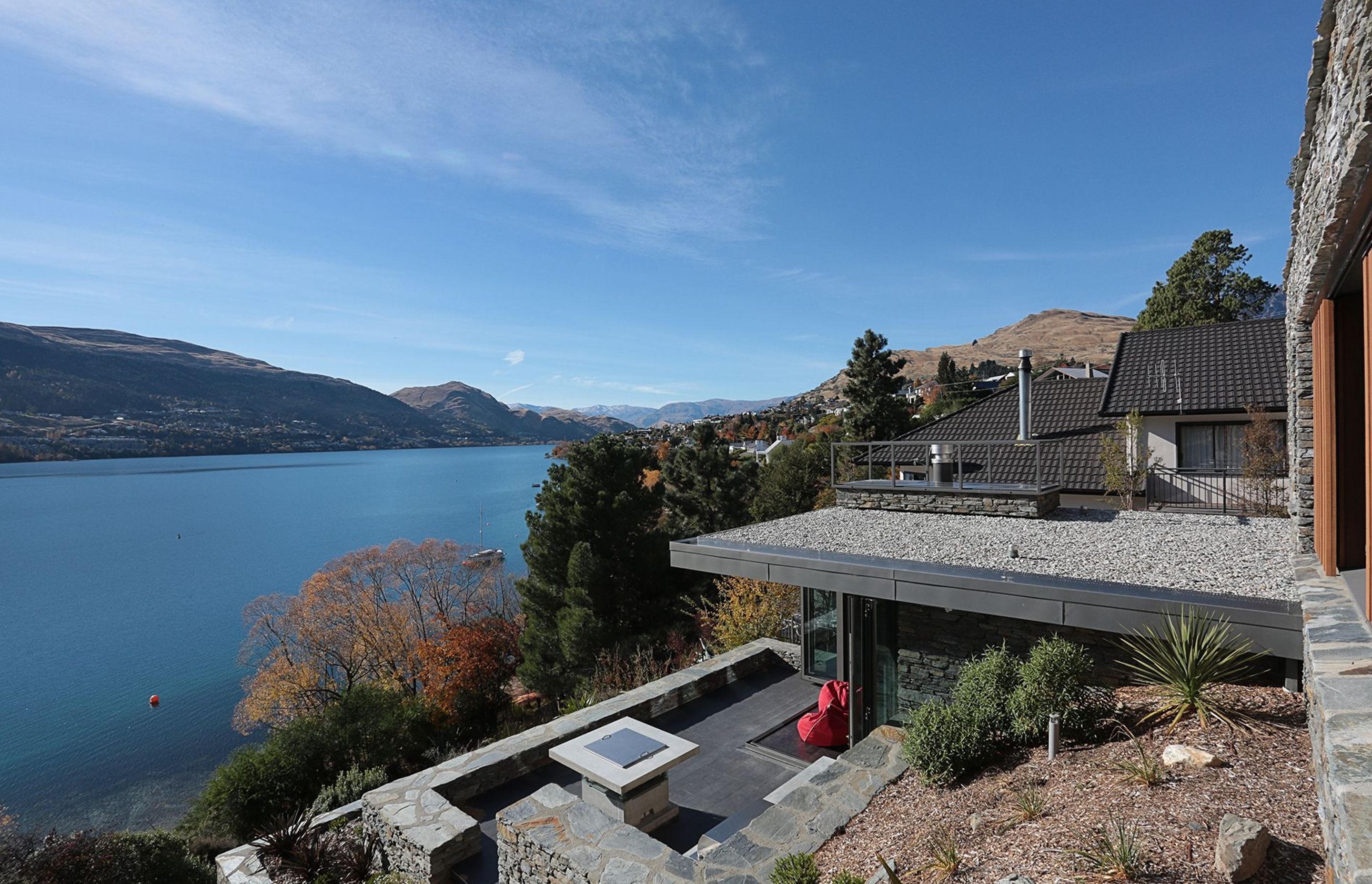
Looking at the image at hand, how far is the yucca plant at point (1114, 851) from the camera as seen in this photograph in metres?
2.72

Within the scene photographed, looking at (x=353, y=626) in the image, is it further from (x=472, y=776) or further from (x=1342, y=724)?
(x=1342, y=724)

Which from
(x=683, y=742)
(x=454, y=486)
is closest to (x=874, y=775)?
(x=683, y=742)

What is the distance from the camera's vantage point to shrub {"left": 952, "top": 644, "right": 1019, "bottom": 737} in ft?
15.3

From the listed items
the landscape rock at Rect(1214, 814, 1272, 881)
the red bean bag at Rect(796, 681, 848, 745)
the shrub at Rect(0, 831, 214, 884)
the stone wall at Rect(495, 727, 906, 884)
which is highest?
the landscape rock at Rect(1214, 814, 1272, 881)

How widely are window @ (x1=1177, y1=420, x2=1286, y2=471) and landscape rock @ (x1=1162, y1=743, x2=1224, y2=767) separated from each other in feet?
45.6

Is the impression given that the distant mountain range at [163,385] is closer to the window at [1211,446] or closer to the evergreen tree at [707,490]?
the evergreen tree at [707,490]

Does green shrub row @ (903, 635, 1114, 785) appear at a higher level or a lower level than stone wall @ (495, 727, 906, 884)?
higher

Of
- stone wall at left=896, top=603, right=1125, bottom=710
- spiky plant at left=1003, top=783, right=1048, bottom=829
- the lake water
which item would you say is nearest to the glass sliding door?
stone wall at left=896, top=603, right=1125, bottom=710

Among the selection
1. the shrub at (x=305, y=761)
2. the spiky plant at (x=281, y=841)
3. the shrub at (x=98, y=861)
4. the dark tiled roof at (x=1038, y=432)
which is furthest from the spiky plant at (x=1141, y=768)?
the shrub at (x=98, y=861)

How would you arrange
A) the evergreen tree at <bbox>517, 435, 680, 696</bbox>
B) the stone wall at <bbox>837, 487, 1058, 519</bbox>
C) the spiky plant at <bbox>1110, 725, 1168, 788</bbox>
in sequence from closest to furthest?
the spiky plant at <bbox>1110, 725, 1168, 788</bbox>
the stone wall at <bbox>837, 487, 1058, 519</bbox>
the evergreen tree at <bbox>517, 435, 680, 696</bbox>

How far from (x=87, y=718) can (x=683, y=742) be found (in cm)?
2775

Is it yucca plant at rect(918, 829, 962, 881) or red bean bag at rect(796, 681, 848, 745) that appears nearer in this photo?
yucca plant at rect(918, 829, 962, 881)

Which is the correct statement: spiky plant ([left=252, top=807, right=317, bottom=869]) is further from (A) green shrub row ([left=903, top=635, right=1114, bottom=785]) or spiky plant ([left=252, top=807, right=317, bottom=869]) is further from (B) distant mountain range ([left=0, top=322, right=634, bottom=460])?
(B) distant mountain range ([left=0, top=322, right=634, bottom=460])

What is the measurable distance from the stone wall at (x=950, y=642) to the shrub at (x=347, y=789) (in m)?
7.55
